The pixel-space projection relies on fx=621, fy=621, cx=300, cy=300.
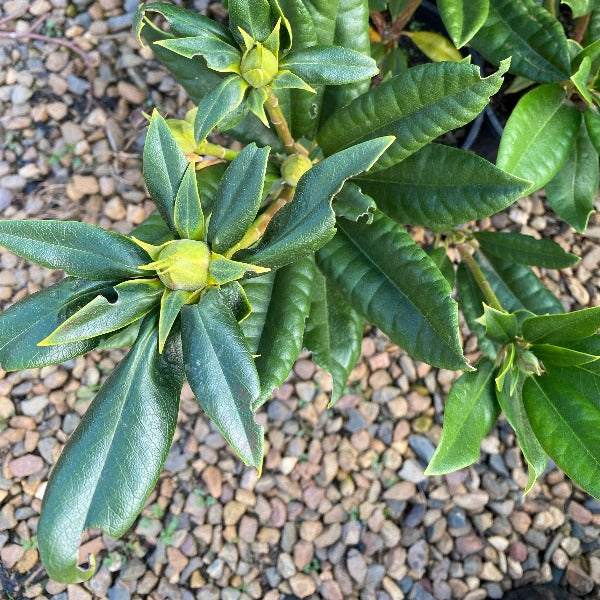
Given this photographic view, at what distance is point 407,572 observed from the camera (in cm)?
190

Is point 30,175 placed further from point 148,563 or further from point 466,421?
point 466,421

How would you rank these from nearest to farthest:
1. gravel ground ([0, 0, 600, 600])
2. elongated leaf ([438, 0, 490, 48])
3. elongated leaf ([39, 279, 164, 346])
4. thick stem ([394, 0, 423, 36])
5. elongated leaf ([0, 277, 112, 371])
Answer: elongated leaf ([39, 279, 164, 346]) → elongated leaf ([0, 277, 112, 371]) → elongated leaf ([438, 0, 490, 48]) → thick stem ([394, 0, 423, 36]) → gravel ground ([0, 0, 600, 600])

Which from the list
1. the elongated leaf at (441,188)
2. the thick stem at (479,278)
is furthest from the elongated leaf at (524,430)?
the elongated leaf at (441,188)

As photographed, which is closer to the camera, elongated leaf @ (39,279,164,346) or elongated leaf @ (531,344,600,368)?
elongated leaf @ (39,279,164,346)

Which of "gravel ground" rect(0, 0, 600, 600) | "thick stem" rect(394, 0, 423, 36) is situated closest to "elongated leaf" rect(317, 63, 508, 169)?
"thick stem" rect(394, 0, 423, 36)

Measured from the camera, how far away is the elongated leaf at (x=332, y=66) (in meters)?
0.91

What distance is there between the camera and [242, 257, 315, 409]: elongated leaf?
0.99m

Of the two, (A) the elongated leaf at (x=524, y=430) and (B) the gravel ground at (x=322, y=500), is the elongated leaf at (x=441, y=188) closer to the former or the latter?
(A) the elongated leaf at (x=524, y=430)

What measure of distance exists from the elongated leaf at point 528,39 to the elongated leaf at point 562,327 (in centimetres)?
54

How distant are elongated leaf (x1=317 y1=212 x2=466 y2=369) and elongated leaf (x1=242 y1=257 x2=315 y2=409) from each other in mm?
72

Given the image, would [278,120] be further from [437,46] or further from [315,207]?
[437,46]

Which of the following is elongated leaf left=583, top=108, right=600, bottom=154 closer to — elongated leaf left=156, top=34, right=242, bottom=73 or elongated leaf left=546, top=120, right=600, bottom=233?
elongated leaf left=546, top=120, right=600, bottom=233

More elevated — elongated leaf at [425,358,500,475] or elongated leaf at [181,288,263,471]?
elongated leaf at [181,288,263,471]

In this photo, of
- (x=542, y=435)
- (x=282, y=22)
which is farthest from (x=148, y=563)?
(x=282, y=22)
